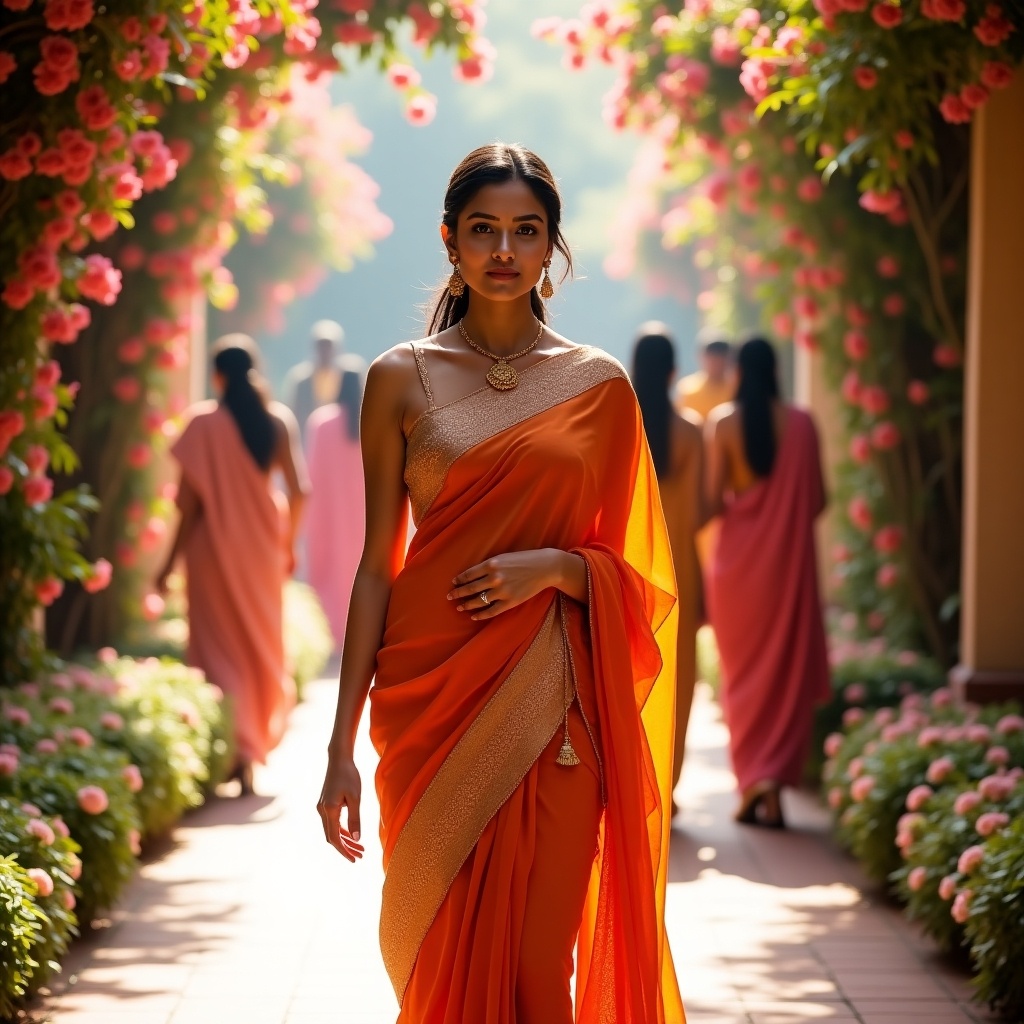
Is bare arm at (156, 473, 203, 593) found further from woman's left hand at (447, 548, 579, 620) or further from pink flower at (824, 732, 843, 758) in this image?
woman's left hand at (447, 548, 579, 620)

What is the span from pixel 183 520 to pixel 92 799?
10.9 feet

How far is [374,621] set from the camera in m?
3.86

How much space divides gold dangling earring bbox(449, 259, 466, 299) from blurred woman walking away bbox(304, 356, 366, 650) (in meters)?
10.3

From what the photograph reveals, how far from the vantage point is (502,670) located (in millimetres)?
3793

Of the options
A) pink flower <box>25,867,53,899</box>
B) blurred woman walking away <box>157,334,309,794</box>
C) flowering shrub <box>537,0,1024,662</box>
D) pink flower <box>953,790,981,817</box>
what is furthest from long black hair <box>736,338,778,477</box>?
pink flower <box>25,867,53,899</box>

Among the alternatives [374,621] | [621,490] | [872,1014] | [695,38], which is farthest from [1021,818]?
[695,38]

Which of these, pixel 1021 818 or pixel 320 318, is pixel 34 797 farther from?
pixel 320 318

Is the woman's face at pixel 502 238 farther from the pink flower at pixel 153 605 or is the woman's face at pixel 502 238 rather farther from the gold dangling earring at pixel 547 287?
the pink flower at pixel 153 605

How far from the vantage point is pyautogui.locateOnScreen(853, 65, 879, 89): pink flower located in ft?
20.6

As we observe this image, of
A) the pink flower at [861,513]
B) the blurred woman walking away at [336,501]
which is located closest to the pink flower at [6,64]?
the pink flower at [861,513]

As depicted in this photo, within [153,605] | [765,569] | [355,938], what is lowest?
[355,938]

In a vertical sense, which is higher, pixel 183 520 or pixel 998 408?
pixel 998 408

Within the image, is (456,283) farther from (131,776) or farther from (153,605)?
(153,605)

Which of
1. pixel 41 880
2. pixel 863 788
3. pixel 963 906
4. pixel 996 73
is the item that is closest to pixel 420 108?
pixel 996 73
